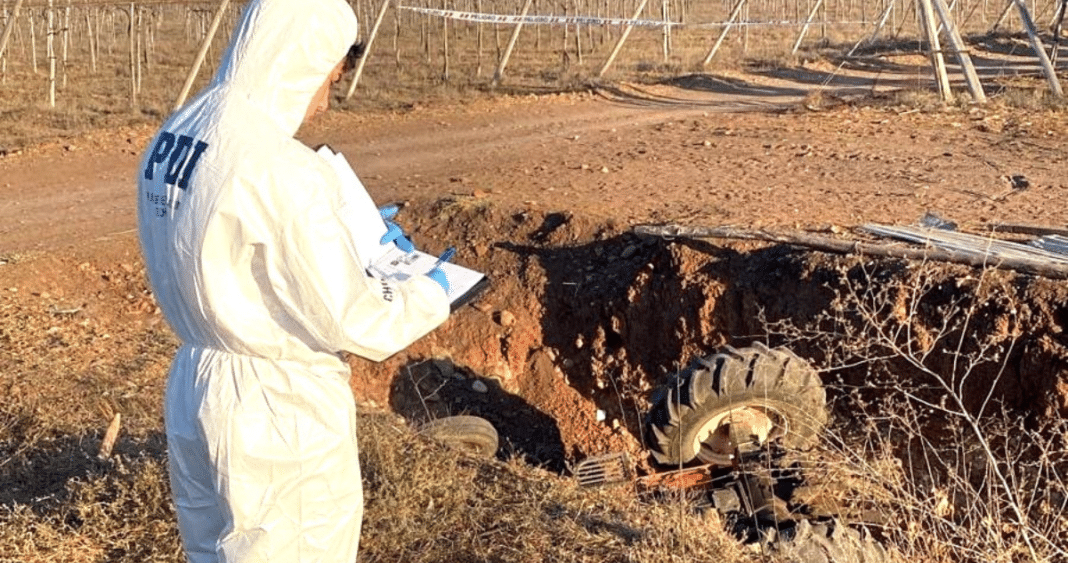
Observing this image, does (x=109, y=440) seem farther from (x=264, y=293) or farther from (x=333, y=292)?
(x=333, y=292)

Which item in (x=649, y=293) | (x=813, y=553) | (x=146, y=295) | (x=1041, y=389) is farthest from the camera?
(x=146, y=295)

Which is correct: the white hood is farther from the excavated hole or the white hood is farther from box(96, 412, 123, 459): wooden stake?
the excavated hole

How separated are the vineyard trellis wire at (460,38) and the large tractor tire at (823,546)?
1007 centimetres

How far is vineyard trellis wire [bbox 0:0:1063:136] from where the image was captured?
63.3 feet

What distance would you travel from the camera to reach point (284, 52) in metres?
3.02

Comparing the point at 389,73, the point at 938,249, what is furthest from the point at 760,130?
the point at 389,73

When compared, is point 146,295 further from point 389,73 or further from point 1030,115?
point 389,73

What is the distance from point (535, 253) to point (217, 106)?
581 centimetres

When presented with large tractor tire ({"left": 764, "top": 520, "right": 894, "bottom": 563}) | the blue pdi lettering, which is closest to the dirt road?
large tractor tire ({"left": 764, "top": 520, "right": 894, "bottom": 563})

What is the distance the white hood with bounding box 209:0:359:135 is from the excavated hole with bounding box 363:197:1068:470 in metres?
4.45

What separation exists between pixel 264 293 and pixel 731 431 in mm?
4003

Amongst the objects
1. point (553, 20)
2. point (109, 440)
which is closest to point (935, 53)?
point (553, 20)

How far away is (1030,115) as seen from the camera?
12312 mm

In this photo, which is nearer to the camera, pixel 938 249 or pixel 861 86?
pixel 938 249
